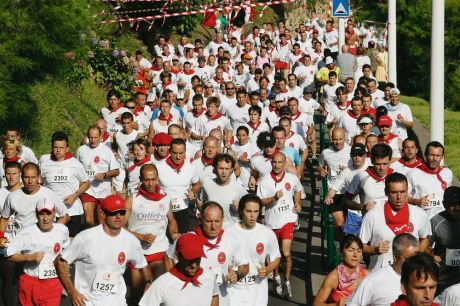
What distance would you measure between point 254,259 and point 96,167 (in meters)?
5.86

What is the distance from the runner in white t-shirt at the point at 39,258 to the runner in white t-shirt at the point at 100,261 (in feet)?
3.16

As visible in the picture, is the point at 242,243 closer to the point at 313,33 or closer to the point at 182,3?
the point at 313,33

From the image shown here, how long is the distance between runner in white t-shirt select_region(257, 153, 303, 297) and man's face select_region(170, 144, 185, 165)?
42.2 inches

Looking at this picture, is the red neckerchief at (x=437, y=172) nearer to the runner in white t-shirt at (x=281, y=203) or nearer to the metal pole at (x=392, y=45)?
the runner in white t-shirt at (x=281, y=203)

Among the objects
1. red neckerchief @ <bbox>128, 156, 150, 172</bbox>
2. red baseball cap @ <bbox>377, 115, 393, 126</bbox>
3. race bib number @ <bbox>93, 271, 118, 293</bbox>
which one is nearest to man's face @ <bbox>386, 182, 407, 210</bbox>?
race bib number @ <bbox>93, 271, 118, 293</bbox>

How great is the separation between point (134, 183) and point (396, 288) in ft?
25.4

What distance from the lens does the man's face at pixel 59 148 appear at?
47.8 ft

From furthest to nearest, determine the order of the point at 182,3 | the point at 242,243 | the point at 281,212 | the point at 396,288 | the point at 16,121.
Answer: the point at 182,3, the point at 16,121, the point at 281,212, the point at 242,243, the point at 396,288

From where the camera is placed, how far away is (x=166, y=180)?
Answer: 1436cm

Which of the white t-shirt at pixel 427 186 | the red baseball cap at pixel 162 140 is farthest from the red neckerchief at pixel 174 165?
the white t-shirt at pixel 427 186

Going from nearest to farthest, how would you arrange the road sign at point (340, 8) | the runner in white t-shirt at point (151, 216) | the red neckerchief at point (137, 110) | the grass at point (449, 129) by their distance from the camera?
1. the runner in white t-shirt at point (151, 216)
2. the red neckerchief at point (137, 110)
3. the grass at point (449, 129)
4. the road sign at point (340, 8)

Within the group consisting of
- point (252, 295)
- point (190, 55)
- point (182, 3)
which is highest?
point (182, 3)

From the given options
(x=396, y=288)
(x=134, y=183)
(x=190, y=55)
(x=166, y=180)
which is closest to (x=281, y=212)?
(x=166, y=180)

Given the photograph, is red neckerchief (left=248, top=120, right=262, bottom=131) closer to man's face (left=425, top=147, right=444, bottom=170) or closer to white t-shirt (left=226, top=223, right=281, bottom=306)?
man's face (left=425, top=147, right=444, bottom=170)
